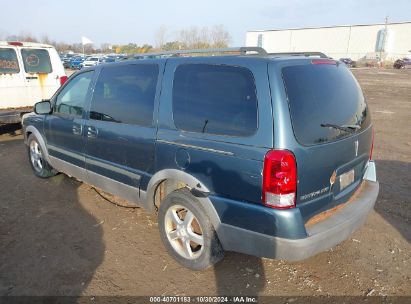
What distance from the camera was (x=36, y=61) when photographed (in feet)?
25.1

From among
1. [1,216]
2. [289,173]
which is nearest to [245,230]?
[289,173]

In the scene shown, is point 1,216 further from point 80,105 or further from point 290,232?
point 290,232

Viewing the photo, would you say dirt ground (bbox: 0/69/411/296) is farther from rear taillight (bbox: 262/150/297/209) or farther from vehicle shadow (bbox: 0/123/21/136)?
vehicle shadow (bbox: 0/123/21/136)

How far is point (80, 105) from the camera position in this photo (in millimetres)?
4238

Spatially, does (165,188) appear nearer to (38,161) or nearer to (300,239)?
(300,239)

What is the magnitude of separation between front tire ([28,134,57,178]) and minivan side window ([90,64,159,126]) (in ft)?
6.08

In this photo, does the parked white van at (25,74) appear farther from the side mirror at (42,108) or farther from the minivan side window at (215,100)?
the minivan side window at (215,100)

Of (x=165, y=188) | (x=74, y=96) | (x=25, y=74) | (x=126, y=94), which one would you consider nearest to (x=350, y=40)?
(x=25, y=74)

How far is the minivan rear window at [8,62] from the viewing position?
7.12 metres

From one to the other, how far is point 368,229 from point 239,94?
241 centimetres

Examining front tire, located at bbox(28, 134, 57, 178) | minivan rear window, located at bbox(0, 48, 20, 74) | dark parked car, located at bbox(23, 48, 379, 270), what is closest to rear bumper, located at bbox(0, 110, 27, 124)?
minivan rear window, located at bbox(0, 48, 20, 74)

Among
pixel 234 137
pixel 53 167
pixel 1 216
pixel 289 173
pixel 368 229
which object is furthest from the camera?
pixel 53 167

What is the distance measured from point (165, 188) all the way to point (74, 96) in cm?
199

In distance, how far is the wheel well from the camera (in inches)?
128
